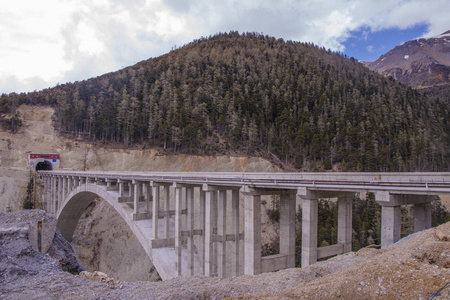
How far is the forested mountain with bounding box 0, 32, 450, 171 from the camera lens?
209ft

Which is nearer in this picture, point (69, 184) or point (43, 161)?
point (69, 184)

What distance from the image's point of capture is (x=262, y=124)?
222ft

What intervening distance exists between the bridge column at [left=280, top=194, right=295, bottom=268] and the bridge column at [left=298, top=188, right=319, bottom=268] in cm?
197

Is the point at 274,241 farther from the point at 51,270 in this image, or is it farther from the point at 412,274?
the point at 412,274

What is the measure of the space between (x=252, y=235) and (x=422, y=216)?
7.60 m

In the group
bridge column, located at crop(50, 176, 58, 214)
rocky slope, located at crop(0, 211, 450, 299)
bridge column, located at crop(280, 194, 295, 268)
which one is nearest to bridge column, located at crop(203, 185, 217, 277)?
bridge column, located at crop(280, 194, 295, 268)

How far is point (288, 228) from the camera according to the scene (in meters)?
15.2

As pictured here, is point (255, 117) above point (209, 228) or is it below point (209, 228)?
above

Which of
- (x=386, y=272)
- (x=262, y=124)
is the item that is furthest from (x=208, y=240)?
(x=262, y=124)

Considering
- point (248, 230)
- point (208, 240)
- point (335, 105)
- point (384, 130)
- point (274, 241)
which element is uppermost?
point (335, 105)

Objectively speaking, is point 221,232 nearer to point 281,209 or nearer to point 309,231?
point 281,209

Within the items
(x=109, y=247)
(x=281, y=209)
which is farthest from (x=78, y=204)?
(x=281, y=209)

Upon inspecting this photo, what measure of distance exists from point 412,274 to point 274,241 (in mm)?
39083

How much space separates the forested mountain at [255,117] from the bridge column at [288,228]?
43.7 meters
